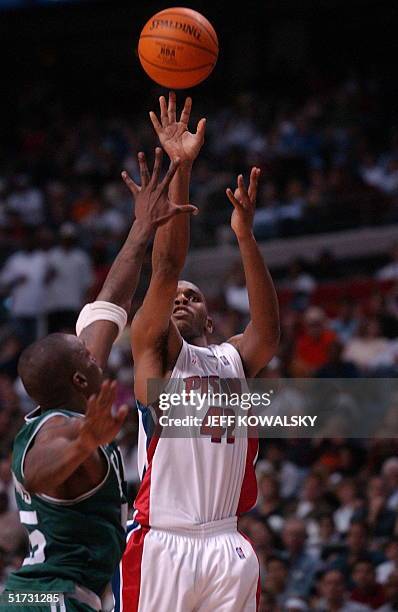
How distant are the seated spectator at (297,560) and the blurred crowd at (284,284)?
0.01 m

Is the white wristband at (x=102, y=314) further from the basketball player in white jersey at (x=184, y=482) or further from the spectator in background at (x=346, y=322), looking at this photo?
the spectator in background at (x=346, y=322)

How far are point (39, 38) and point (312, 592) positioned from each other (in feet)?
44.7

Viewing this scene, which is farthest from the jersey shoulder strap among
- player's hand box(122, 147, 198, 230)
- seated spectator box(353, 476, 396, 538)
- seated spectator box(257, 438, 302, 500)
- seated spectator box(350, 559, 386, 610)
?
seated spectator box(257, 438, 302, 500)

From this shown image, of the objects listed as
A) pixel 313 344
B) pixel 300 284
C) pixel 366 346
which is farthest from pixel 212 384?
pixel 300 284

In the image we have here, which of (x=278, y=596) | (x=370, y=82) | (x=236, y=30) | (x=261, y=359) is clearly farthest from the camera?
(x=236, y=30)

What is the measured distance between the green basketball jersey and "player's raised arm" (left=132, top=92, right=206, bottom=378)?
1410 millimetres

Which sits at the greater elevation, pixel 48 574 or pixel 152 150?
pixel 152 150

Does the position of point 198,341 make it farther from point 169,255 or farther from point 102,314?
point 102,314

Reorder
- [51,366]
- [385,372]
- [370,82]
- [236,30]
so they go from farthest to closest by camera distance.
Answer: [236,30]
[370,82]
[385,372]
[51,366]

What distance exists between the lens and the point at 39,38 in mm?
20219

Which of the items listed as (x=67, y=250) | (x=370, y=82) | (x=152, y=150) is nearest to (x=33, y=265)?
(x=67, y=250)

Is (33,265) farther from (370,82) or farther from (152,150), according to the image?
(370,82)

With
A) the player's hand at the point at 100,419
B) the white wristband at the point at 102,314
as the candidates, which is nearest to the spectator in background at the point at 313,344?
the white wristband at the point at 102,314

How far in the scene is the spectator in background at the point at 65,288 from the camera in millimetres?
14180
